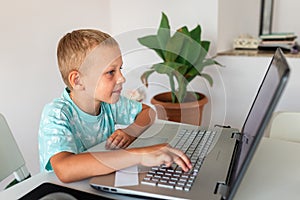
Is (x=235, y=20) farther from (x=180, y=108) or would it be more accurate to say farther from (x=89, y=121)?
(x=89, y=121)

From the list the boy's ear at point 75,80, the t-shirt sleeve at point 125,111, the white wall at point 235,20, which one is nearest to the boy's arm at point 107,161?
the boy's ear at point 75,80

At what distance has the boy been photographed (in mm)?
726

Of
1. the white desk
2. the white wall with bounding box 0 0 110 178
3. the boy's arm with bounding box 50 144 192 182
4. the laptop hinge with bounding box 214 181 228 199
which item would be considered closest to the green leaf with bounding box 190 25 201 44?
the white wall with bounding box 0 0 110 178

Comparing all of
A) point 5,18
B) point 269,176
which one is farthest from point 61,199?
point 5,18

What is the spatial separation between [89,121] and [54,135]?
0.68 ft

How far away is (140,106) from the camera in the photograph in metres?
1.22

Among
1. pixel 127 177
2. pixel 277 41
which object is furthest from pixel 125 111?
pixel 277 41

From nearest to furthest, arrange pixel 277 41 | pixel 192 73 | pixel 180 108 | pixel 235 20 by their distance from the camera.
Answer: pixel 180 108, pixel 192 73, pixel 277 41, pixel 235 20

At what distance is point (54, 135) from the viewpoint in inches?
32.0

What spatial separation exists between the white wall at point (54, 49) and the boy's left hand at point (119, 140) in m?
0.29

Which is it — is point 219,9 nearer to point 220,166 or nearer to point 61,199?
point 220,166

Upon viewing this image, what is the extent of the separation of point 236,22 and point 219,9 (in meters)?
0.34

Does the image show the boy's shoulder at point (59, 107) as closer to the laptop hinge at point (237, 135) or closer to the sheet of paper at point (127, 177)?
the sheet of paper at point (127, 177)

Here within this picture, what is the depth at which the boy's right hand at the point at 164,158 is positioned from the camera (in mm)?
713
